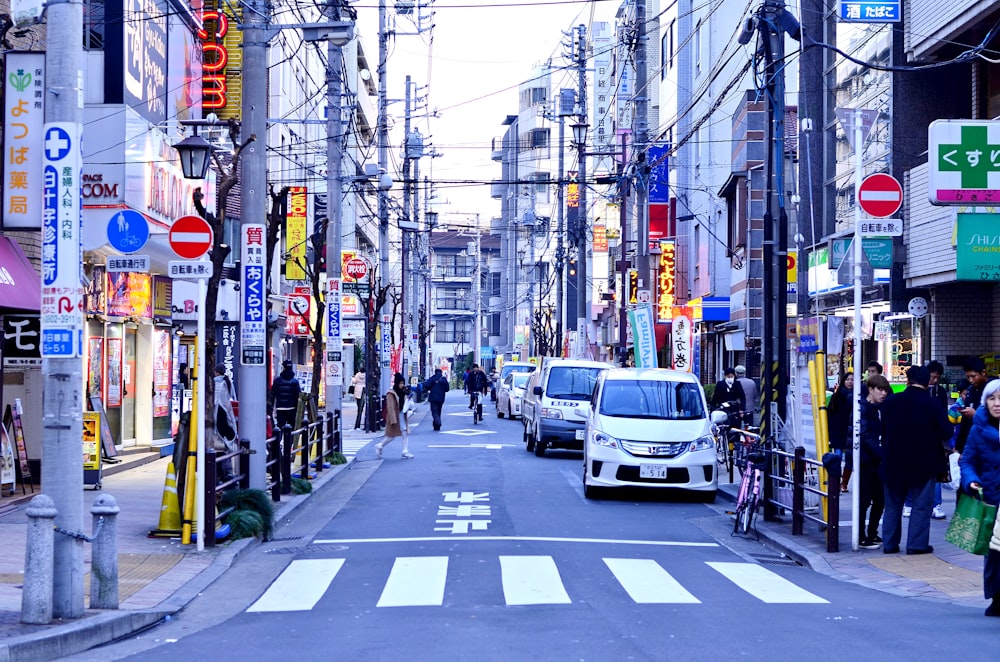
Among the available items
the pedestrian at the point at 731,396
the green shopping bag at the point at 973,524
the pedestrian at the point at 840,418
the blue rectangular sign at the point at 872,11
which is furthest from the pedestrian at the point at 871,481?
the pedestrian at the point at 731,396

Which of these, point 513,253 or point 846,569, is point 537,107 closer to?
point 513,253

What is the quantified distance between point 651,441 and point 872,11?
977 centimetres

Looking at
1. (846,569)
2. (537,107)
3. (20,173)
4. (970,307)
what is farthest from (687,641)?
(537,107)

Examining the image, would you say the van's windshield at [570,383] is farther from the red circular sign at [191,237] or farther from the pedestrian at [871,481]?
the red circular sign at [191,237]

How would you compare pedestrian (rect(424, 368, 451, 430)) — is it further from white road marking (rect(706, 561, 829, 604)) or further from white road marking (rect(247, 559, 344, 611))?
white road marking (rect(706, 561, 829, 604))

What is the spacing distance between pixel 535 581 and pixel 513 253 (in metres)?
114

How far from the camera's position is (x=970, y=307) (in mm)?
23719

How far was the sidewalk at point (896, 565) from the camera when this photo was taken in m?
11.6


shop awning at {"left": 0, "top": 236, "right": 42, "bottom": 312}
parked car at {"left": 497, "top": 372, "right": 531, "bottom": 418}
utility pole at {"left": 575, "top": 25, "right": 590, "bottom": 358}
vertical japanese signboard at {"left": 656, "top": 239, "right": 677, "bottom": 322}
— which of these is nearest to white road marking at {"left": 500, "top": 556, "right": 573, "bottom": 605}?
shop awning at {"left": 0, "top": 236, "right": 42, "bottom": 312}

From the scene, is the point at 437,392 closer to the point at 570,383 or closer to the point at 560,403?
the point at 570,383

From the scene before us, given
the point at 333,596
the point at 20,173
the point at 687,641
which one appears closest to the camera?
the point at 687,641

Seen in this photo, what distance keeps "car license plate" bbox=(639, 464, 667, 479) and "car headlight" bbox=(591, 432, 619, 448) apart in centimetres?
51

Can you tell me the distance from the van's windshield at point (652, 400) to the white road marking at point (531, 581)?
7255 millimetres

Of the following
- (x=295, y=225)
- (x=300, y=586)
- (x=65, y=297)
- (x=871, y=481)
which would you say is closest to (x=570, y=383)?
(x=295, y=225)
